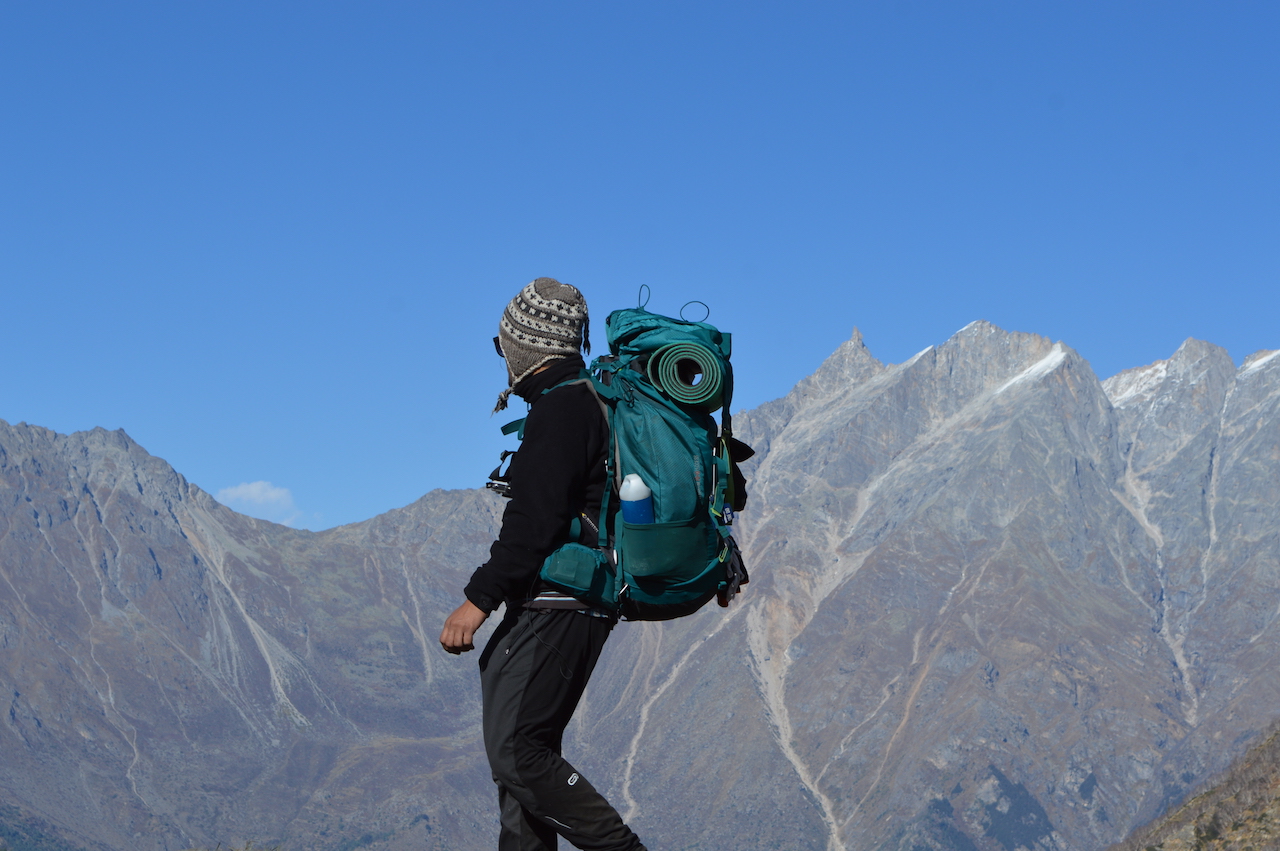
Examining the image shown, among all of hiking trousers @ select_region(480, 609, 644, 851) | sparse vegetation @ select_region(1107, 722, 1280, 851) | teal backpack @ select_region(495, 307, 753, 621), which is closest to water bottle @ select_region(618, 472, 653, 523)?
→ teal backpack @ select_region(495, 307, 753, 621)

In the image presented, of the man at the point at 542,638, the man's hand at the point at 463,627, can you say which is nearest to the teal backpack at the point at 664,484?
the man at the point at 542,638

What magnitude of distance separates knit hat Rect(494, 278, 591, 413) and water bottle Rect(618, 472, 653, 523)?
1.17m

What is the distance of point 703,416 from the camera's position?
8523 millimetres

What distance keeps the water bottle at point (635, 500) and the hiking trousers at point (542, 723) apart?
752 millimetres

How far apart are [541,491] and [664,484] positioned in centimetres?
70

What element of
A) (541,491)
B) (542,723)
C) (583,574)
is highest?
(541,491)

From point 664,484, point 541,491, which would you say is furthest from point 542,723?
point 664,484

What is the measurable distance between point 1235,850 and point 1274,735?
21307mm

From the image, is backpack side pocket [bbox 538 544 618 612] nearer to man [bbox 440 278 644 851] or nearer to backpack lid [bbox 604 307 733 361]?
man [bbox 440 278 644 851]

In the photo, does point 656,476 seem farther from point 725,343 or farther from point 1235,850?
point 1235,850

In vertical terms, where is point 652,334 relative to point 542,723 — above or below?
above

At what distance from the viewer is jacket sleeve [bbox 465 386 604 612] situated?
8.01 m

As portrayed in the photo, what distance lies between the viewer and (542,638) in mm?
8328

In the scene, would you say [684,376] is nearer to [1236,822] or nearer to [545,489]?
[545,489]
